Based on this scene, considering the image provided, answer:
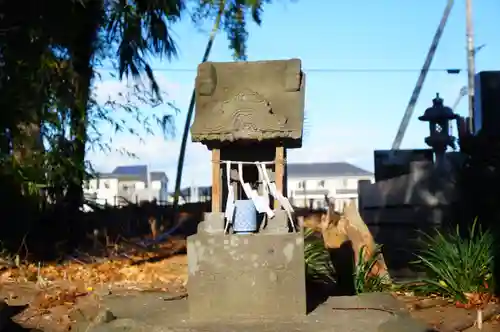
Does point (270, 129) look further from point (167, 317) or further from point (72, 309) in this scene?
point (72, 309)

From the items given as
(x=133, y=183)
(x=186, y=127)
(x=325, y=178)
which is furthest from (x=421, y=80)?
(x=133, y=183)

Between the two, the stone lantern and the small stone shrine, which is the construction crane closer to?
the stone lantern

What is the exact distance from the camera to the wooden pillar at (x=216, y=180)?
17.8 ft

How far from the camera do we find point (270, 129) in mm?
5266

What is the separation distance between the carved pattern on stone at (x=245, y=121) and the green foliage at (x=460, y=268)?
7.82ft

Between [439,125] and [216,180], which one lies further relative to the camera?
→ [439,125]

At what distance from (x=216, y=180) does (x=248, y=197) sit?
320 millimetres

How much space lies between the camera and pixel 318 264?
6852 millimetres

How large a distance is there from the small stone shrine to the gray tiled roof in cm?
2600

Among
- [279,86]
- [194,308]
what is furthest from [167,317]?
[279,86]

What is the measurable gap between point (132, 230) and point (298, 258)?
689cm

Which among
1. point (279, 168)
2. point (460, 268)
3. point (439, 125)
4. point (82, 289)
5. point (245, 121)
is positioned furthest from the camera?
point (439, 125)

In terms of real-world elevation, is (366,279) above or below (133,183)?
below

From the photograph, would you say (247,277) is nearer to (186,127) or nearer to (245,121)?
(245,121)
